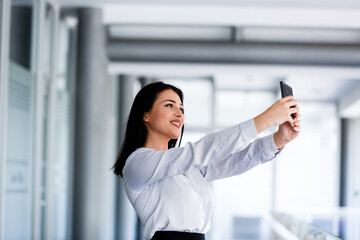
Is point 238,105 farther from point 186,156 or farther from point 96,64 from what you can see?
point 186,156

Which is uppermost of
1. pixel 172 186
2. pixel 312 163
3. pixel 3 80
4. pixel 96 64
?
pixel 96 64

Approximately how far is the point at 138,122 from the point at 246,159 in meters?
0.41

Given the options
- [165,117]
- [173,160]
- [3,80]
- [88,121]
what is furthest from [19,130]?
[173,160]

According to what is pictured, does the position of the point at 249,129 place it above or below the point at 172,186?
above

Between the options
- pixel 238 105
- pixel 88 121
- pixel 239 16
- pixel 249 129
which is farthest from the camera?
pixel 238 105

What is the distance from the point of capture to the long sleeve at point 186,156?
156cm

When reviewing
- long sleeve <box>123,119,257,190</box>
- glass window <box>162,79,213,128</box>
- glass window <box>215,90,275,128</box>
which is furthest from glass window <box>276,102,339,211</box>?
long sleeve <box>123,119,257,190</box>

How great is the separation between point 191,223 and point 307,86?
862 centimetres

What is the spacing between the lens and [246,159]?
1.94 m

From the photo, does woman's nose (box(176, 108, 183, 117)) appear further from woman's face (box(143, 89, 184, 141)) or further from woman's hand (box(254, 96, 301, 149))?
woman's hand (box(254, 96, 301, 149))

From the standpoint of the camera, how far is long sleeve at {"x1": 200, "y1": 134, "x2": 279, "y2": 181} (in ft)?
6.07

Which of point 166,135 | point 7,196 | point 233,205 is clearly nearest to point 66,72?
point 7,196

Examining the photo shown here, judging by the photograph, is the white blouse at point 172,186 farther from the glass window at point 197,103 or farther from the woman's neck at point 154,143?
the glass window at point 197,103

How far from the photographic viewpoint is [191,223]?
1.87 meters
